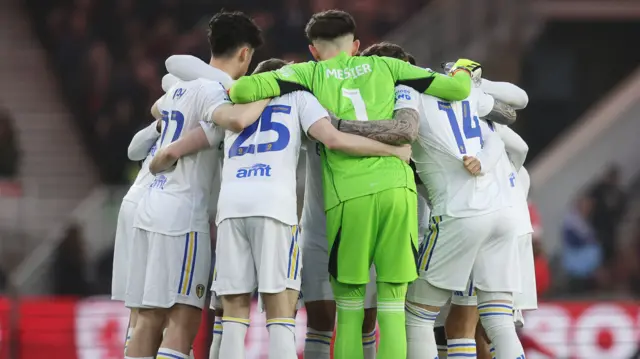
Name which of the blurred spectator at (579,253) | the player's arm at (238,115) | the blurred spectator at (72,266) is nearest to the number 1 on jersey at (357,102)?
the player's arm at (238,115)

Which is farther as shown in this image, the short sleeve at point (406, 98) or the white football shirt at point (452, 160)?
the white football shirt at point (452, 160)

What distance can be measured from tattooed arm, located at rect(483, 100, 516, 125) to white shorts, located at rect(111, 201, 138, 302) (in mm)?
2259

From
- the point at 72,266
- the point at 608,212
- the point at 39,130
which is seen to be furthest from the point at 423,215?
the point at 39,130

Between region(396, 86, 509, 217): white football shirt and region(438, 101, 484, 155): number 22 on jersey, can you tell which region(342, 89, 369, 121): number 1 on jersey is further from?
region(438, 101, 484, 155): number 22 on jersey

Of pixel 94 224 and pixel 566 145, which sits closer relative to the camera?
pixel 94 224

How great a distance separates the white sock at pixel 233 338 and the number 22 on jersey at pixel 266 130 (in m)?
0.92

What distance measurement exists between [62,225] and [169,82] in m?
8.22

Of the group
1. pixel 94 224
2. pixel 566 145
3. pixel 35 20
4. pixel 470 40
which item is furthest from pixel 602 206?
pixel 35 20

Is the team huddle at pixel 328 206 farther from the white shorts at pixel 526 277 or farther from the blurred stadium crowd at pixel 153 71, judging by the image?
the blurred stadium crowd at pixel 153 71

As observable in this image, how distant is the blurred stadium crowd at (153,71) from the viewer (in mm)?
15281

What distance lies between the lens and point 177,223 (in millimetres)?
6684

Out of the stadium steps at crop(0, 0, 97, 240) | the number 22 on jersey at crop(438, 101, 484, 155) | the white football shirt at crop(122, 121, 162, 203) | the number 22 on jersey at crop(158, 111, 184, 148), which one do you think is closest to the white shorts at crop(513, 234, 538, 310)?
the number 22 on jersey at crop(438, 101, 484, 155)

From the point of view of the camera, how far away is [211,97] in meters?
6.69

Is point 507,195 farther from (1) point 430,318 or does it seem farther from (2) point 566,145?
(2) point 566,145
